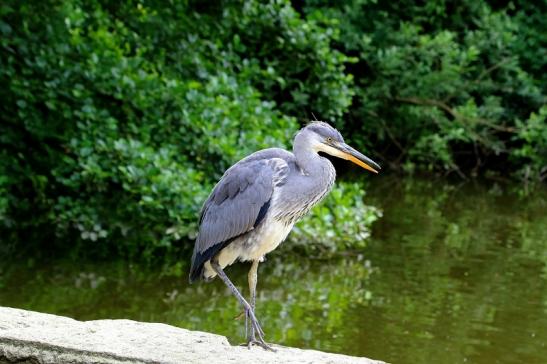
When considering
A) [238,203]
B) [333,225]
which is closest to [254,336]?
[238,203]

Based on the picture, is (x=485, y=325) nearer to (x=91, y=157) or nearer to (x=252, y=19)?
(x=91, y=157)

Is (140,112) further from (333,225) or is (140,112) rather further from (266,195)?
(266,195)

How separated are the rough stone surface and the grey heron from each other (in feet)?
1.50

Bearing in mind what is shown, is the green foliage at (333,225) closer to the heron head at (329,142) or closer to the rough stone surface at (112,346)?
the heron head at (329,142)

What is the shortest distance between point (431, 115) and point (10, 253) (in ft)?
26.7

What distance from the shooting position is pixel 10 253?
955cm

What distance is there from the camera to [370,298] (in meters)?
8.68

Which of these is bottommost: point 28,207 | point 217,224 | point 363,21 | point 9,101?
point 217,224

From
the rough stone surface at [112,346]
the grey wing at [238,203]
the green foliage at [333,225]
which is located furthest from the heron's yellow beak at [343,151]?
the green foliage at [333,225]

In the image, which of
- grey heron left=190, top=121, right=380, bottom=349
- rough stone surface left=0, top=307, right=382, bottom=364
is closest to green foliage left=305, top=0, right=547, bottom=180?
grey heron left=190, top=121, right=380, bottom=349

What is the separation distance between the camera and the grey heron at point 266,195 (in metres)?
5.11

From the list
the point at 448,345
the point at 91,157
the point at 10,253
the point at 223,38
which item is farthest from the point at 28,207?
the point at 448,345

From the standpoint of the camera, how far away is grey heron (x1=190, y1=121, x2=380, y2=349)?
5.11m

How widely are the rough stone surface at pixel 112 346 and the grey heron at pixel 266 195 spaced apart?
0.46 metres
